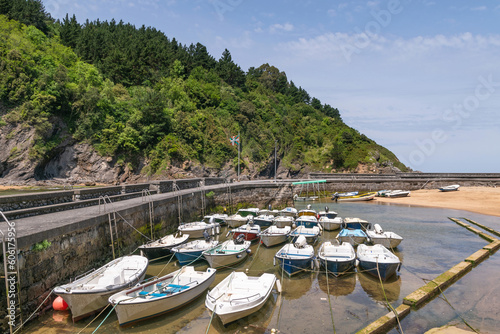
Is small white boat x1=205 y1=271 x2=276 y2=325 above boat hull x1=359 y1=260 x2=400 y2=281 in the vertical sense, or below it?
above

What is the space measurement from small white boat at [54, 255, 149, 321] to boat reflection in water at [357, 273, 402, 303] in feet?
29.1

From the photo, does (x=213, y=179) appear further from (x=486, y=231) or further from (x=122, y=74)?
(x=122, y=74)

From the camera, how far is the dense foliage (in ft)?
126

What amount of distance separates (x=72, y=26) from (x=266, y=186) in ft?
192

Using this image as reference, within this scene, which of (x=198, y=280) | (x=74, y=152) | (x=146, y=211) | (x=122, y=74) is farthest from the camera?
(x=122, y=74)

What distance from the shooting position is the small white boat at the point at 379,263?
12.6 m

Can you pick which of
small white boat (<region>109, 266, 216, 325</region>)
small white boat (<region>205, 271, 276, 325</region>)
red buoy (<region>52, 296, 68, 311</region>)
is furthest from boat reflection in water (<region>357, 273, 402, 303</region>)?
red buoy (<region>52, 296, 68, 311</region>)

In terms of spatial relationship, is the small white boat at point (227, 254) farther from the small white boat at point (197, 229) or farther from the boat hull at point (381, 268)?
the boat hull at point (381, 268)

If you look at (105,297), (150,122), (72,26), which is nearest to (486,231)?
(105,297)

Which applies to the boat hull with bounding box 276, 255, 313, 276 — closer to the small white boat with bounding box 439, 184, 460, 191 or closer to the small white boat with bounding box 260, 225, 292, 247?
the small white boat with bounding box 260, 225, 292, 247

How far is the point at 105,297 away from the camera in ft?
31.0

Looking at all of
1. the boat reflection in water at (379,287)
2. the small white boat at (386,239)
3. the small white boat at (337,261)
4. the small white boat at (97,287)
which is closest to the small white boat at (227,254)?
the small white boat at (97,287)

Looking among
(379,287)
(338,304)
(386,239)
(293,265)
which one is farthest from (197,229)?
(386,239)

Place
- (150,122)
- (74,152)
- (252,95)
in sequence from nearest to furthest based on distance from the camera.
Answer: (74,152), (150,122), (252,95)
